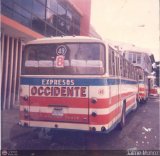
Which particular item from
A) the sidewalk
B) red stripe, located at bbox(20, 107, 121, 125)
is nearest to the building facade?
the sidewalk

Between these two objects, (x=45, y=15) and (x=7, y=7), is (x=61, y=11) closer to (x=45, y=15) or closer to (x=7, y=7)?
(x=45, y=15)

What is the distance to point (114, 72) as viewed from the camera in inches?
334

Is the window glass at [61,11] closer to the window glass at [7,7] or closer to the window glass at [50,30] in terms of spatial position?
the window glass at [50,30]

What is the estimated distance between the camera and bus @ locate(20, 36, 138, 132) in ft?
23.7

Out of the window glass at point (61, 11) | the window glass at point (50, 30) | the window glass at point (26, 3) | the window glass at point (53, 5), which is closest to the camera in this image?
the window glass at point (26, 3)

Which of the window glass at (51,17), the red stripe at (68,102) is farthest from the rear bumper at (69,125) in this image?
the window glass at (51,17)

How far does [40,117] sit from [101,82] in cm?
187

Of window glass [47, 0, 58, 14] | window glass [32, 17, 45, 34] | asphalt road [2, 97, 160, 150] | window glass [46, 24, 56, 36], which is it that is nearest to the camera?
asphalt road [2, 97, 160, 150]

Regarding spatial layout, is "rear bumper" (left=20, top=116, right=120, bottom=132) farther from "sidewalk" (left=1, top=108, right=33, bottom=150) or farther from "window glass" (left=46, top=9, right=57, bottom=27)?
"window glass" (left=46, top=9, right=57, bottom=27)

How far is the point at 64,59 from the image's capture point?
25.0ft

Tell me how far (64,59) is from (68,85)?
727 millimetres

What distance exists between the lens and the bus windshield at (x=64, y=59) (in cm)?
739

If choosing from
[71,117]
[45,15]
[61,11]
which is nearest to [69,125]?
[71,117]

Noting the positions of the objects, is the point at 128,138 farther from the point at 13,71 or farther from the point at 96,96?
the point at 13,71
